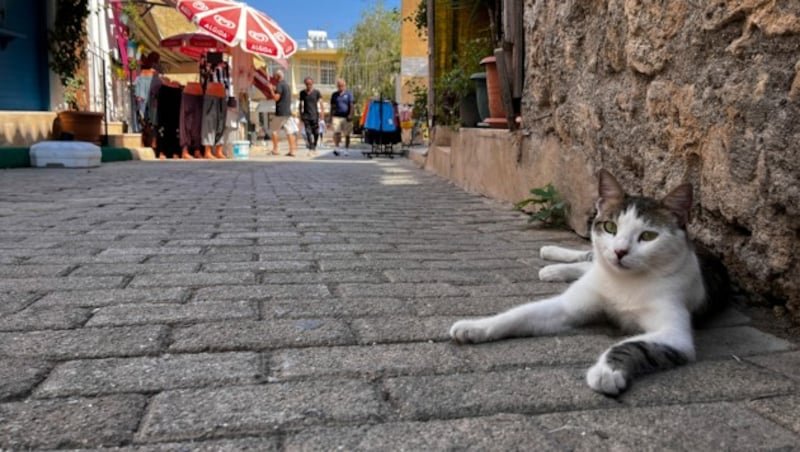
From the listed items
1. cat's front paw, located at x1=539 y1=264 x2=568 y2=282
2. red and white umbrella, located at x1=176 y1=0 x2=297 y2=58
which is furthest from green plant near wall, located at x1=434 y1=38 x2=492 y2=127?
cat's front paw, located at x1=539 y1=264 x2=568 y2=282

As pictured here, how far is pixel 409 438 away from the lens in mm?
1354

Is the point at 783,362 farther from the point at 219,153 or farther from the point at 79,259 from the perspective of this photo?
the point at 219,153

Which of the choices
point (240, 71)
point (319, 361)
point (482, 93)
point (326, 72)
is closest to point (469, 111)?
point (482, 93)

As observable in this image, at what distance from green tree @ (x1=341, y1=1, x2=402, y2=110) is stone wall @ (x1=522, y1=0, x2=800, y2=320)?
3840 centimetres

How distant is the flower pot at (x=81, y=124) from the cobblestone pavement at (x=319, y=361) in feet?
24.1

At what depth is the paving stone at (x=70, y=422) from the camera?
4.29ft

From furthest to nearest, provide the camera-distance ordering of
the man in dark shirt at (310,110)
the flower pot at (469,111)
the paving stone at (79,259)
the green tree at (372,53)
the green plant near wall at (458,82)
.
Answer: the green tree at (372,53)
the man in dark shirt at (310,110)
the flower pot at (469,111)
the green plant near wall at (458,82)
the paving stone at (79,259)

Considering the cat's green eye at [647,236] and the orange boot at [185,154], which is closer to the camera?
the cat's green eye at [647,236]

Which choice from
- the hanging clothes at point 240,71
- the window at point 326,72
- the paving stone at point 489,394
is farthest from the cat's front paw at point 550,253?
the window at point 326,72

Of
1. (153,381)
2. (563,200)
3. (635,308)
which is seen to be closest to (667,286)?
(635,308)

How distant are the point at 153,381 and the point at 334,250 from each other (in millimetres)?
1888

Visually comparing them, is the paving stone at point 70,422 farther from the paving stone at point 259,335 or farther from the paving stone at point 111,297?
the paving stone at point 111,297

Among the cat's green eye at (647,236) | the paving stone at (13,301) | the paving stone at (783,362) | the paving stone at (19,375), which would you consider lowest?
the paving stone at (783,362)

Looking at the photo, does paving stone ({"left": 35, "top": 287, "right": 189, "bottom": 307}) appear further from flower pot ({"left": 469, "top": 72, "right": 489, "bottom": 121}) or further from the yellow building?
the yellow building
